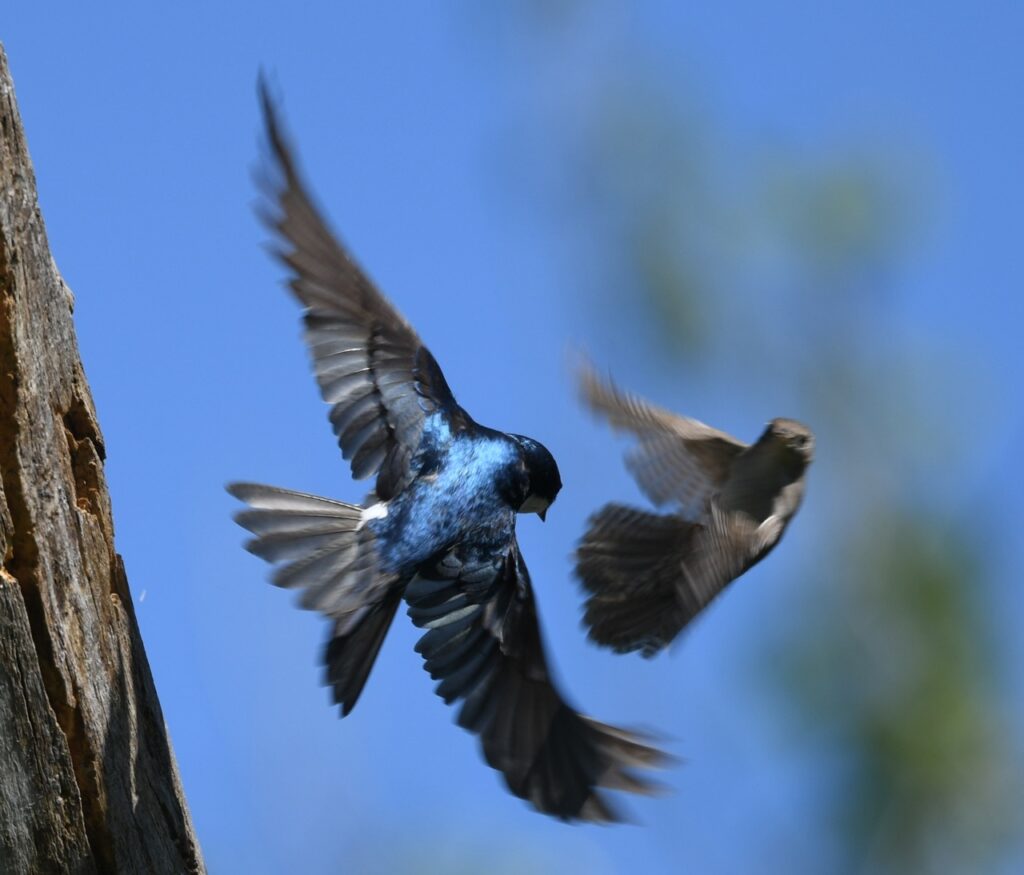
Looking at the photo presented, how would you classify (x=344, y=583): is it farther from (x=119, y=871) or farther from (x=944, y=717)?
(x=944, y=717)

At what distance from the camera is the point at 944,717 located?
11.2ft

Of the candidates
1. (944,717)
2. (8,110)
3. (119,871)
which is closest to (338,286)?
(8,110)

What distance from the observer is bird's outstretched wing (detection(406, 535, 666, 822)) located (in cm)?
356

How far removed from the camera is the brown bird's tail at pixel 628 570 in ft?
12.3

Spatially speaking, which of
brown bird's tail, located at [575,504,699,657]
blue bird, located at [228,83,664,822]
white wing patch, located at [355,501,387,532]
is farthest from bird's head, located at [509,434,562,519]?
white wing patch, located at [355,501,387,532]

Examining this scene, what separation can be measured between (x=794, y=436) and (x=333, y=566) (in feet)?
4.13

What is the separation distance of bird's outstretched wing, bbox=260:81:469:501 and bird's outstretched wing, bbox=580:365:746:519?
71cm

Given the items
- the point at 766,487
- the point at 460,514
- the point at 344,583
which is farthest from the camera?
the point at 766,487

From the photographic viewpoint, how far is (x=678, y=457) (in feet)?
13.4

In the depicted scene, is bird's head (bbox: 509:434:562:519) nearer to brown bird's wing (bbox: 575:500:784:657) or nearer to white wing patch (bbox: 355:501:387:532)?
brown bird's wing (bbox: 575:500:784:657)

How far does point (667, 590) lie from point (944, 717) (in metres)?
0.75

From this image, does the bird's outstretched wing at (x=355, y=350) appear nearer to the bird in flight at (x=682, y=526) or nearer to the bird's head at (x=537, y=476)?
the bird's head at (x=537, y=476)

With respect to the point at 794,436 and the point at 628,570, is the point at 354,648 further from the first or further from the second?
the point at 794,436

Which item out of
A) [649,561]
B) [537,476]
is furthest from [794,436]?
[537,476]
